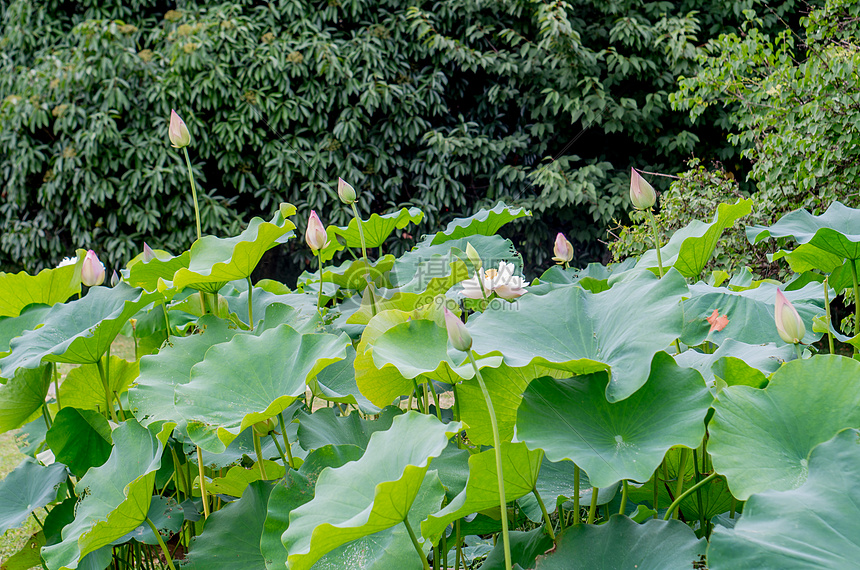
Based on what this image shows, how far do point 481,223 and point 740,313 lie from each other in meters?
0.64

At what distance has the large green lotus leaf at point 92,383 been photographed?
1242mm

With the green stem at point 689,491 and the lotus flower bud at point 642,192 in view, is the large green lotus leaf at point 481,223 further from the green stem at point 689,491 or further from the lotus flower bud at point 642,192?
the green stem at point 689,491

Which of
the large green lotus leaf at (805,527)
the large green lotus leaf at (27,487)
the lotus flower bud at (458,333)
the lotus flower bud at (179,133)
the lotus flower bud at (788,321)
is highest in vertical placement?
the lotus flower bud at (458,333)

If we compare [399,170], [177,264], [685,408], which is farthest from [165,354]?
[399,170]

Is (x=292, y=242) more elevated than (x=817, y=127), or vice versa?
(x=817, y=127)

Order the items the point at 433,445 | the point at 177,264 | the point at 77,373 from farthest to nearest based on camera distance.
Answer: the point at 77,373 → the point at 177,264 → the point at 433,445

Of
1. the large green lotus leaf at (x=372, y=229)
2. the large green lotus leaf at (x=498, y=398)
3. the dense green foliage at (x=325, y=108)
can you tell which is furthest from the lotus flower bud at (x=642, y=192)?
the dense green foliage at (x=325, y=108)

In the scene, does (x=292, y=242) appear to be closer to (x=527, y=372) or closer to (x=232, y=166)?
(x=232, y=166)

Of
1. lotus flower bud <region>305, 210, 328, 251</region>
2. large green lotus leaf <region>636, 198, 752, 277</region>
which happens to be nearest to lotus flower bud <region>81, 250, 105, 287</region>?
lotus flower bud <region>305, 210, 328, 251</region>

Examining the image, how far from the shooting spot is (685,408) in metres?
0.62

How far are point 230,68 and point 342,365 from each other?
482 cm

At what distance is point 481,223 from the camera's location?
4.80 ft

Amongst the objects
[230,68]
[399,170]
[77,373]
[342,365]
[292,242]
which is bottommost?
[292,242]

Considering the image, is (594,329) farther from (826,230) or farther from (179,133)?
(179,133)
